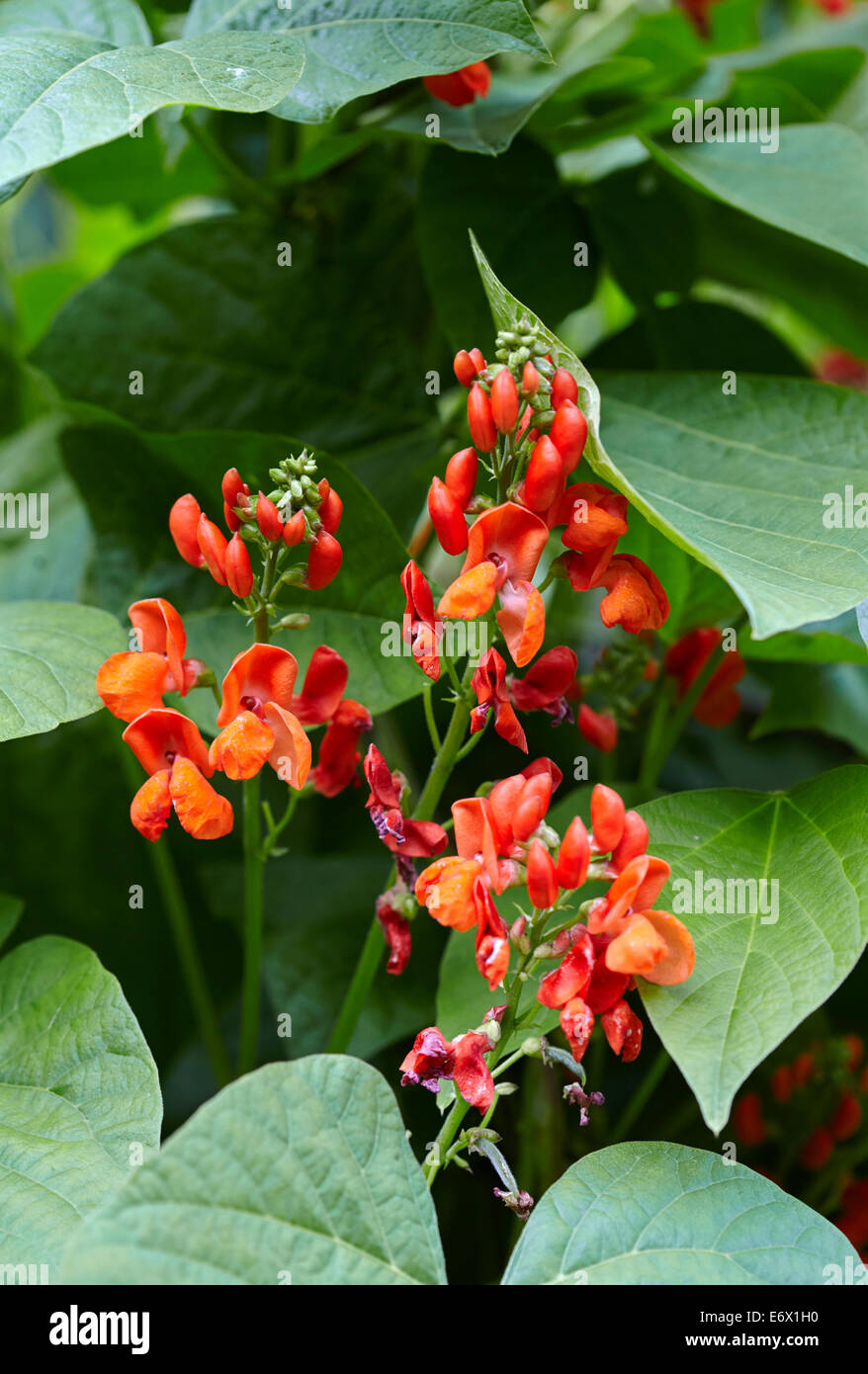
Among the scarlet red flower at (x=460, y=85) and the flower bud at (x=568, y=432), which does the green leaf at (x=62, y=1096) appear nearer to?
the flower bud at (x=568, y=432)

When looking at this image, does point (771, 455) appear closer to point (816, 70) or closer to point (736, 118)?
point (736, 118)

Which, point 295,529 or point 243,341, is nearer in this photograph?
point 295,529

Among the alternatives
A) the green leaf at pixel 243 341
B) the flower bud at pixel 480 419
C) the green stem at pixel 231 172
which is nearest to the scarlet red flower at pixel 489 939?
the flower bud at pixel 480 419

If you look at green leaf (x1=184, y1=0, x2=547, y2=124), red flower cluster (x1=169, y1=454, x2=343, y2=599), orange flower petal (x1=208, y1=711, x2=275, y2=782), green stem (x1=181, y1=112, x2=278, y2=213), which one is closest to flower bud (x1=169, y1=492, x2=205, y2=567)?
red flower cluster (x1=169, y1=454, x2=343, y2=599)

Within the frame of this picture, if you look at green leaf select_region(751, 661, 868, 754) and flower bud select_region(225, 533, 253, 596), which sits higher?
flower bud select_region(225, 533, 253, 596)

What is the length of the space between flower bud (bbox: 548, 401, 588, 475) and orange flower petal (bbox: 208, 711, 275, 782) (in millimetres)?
188

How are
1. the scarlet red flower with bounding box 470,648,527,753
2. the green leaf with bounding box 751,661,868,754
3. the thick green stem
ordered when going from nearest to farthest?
the scarlet red flower with bounding box 470,648,527,753, the thick green stem, the green leaf with bounding box 751,661,868,754

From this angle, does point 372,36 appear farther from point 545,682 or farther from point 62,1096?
point 62,1096

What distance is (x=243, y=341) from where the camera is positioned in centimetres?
85

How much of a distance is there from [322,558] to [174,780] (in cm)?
13

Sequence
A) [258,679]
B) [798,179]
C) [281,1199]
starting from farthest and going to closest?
[798,179] < [258,679] < [281,1199]

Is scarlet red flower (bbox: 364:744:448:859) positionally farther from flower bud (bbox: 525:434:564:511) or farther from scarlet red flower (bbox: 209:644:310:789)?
flower bud (bbox: 525:434:564:511)

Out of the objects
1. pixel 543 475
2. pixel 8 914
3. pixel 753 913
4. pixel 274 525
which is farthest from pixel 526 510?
pixel 8 914

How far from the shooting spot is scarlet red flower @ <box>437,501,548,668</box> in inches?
19.2
